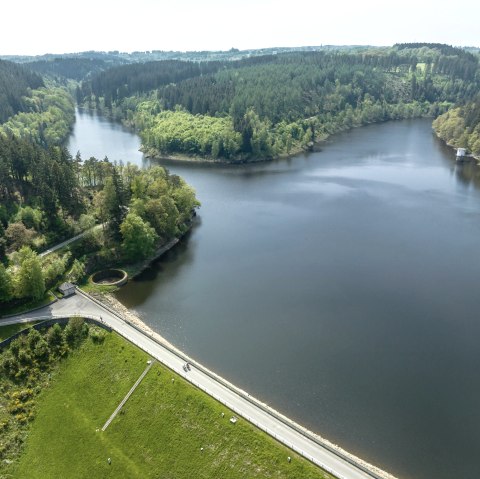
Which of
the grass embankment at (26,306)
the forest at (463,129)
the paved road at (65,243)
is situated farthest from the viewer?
the forest at (463,129)

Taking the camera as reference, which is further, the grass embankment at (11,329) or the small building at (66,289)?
the small building at (66,289)

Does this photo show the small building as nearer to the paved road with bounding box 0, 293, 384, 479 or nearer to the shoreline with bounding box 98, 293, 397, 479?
the paved road with bounding box 0, 293, 384, 479

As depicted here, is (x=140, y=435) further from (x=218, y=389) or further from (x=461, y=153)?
(x=461, y=153)

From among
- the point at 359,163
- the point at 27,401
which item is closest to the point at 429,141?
the point at 359,163

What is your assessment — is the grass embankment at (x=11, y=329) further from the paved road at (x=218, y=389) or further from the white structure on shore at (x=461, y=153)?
the white structure on shore at (x=461, y=153)

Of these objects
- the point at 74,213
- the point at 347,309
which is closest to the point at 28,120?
the point at 74,213

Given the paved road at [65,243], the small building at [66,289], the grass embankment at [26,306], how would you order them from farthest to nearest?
the paved road at [65,243], the small building at [66,289], the grass embankment at [26,306]

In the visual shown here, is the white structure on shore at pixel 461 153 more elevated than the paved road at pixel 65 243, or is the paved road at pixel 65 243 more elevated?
the paved road at pixel 65 243

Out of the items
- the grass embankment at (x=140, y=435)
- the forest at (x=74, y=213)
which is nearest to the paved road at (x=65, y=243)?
the forest at (x=74, y=213)
